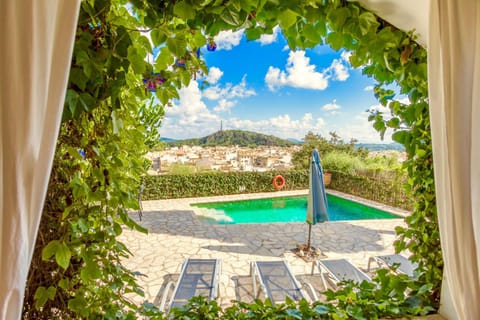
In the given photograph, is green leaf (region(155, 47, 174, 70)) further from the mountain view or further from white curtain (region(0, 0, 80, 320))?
the mountain view

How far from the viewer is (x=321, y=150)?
39.8 feet

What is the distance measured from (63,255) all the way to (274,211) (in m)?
8.09

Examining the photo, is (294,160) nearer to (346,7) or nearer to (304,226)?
(304,226)

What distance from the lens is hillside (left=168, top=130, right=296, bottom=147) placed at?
1308cm

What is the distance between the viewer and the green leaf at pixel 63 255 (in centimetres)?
79

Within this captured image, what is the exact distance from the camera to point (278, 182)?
10.1 m

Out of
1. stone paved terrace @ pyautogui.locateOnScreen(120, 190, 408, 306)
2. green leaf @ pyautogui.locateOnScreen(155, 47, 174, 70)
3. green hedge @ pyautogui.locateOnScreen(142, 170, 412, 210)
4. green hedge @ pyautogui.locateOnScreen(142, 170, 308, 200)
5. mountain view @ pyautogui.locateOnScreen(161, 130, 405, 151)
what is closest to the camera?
green leaf @ pyautogui.locateOnScreen(155, 47, 174, 70)

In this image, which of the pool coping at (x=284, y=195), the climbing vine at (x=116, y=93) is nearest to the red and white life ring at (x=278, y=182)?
the pool coping at (x=284, y=195)

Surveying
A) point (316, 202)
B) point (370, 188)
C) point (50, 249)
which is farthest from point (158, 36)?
point (370, 188)

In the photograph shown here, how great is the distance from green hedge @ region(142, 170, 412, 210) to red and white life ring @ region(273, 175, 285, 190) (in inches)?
5.2

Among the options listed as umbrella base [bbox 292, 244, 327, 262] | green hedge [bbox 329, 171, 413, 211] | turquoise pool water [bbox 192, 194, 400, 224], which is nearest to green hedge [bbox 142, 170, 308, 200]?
turquoise pool water [bbox 192, 194, 400, 224]

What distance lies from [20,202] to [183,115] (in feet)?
42.1

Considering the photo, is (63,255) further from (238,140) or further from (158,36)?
(238,140)

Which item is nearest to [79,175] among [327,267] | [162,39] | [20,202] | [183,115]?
[20,202]
